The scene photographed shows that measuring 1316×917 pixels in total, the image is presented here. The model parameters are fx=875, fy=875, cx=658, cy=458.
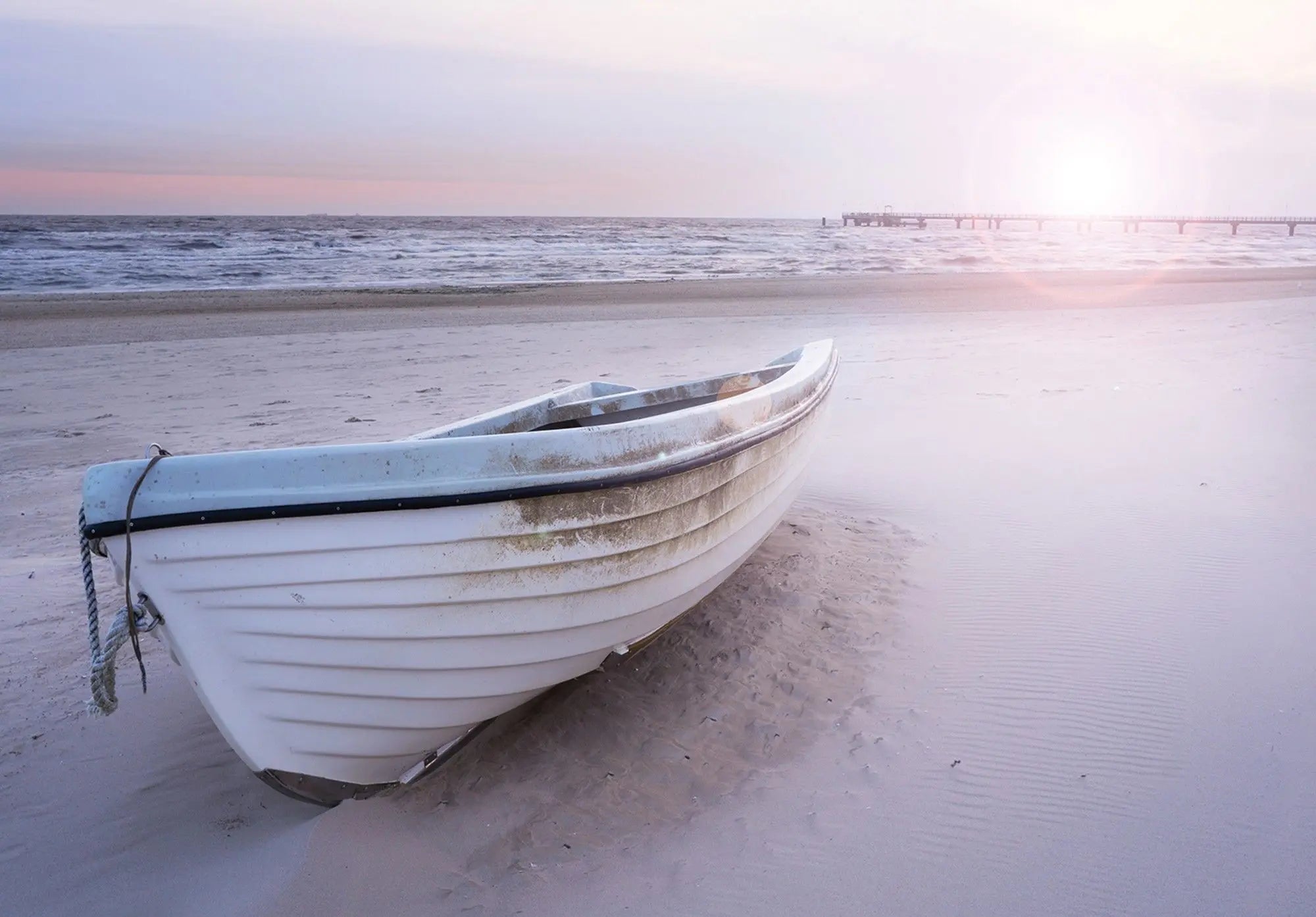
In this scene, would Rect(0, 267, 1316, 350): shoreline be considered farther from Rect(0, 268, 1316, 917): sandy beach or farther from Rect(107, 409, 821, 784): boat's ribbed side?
Rect(107, 409, 821, 784): boat's ribbed side

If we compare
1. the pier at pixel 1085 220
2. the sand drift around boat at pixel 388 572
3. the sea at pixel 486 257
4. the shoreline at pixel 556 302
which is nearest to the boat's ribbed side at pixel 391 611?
the sand drift around boat at pixel 388 572

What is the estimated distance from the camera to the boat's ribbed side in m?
2.50

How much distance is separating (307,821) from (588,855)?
0.97 metres

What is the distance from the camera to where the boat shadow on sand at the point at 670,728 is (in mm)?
2979

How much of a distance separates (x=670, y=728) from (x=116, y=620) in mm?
1967

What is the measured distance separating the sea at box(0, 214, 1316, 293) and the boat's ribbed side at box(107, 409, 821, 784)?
19.5 metres

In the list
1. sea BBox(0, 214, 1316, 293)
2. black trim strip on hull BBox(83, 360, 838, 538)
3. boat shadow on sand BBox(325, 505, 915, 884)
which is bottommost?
boat shadow on sand BBox(325, 505, 915, 884)

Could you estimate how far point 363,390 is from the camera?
31.4 feet

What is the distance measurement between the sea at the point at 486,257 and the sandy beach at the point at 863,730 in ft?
57.1

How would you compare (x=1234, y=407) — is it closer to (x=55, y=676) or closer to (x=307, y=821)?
(x=307, y=821)

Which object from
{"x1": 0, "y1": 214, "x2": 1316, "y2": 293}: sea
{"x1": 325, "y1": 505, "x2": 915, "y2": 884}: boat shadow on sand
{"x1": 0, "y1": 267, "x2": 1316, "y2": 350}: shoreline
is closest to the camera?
{"x1": 325, "y1": 505, "x2": 915, "y2": 884}: boat shadow on sand

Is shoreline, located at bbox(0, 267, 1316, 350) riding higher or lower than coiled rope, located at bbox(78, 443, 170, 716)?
higher

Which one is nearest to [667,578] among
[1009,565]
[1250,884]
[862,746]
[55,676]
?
[862,746]

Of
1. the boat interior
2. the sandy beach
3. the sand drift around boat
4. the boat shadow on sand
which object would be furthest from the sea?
the sand drift around boat
